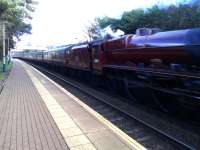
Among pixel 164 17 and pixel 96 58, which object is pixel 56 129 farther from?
pixel 164 17

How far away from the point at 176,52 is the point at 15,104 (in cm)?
581

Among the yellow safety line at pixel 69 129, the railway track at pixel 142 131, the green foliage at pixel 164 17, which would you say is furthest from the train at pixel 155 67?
the green foliage at pixel 164 17

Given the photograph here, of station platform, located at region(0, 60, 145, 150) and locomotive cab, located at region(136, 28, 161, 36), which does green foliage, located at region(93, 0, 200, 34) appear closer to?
locomotive cab, located at region(136, 28, 161, 36)

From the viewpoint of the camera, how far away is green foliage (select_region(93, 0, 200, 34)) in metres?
27.6

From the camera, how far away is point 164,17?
30766mm

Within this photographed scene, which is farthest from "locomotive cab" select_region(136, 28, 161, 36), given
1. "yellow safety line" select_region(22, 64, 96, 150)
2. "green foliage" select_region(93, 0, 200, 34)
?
"green foliage" select_region(93, 0, 200, 34)

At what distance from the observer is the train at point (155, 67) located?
374 inches

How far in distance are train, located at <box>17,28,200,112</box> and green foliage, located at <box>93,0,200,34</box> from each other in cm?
1173

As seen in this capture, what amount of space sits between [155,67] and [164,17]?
20.2m

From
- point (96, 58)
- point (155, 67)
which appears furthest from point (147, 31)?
point (96, 58)

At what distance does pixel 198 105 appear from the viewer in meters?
9.41

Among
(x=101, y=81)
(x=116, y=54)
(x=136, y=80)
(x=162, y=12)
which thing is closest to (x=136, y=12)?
(x=162, y=12)

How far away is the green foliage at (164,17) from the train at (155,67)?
11732 millimetres

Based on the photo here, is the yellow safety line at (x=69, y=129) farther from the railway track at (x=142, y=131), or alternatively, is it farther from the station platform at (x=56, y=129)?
the railway track at (x=142, y=131)
